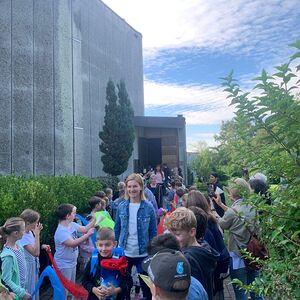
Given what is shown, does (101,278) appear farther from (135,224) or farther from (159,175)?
(159,175)

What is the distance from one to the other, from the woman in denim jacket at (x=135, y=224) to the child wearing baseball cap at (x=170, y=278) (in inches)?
109

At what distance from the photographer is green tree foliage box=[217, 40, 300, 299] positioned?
66.4 inches

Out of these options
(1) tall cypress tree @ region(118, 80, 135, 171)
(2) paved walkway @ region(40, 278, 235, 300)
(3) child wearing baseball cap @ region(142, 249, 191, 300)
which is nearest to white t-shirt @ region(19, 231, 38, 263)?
(2) paved walkway @ region(40, 278, 235, 300)

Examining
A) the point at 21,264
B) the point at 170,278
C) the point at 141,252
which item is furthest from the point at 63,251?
the point at 170,278

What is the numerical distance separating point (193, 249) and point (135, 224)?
1.93 meters

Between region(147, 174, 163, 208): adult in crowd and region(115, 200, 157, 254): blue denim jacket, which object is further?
region(147, 174, 163, 208): adult in crowd

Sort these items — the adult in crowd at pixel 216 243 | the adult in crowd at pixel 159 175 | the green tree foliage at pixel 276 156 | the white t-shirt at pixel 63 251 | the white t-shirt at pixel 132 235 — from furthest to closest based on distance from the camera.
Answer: the adult in crowd at pixel 159 175, the white t-shirt at pixel 63 251, the white t-shirt at pixel 132 235, the adult in crowd at pixel 216 243, the green tree foliage at pixel 276 156

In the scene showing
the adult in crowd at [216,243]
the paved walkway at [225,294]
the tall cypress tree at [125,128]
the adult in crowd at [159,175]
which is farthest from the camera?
the tall cypress tree at [125,128]

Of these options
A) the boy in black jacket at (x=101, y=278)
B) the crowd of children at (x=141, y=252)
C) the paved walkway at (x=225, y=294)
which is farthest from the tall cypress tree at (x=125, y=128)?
the boy in black jacket at (x=101, y=278)

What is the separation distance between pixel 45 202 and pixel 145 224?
2.18 m

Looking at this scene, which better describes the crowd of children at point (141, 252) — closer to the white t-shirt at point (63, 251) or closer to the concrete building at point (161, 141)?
the white t-shirt at point (63, 251)

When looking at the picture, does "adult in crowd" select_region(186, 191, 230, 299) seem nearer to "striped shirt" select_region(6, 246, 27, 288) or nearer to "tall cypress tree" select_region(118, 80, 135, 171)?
"striped shirt" select_region(6, 246, 27, 288)

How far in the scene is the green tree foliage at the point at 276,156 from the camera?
169cm

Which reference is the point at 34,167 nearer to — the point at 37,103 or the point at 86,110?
the point at 37,103
